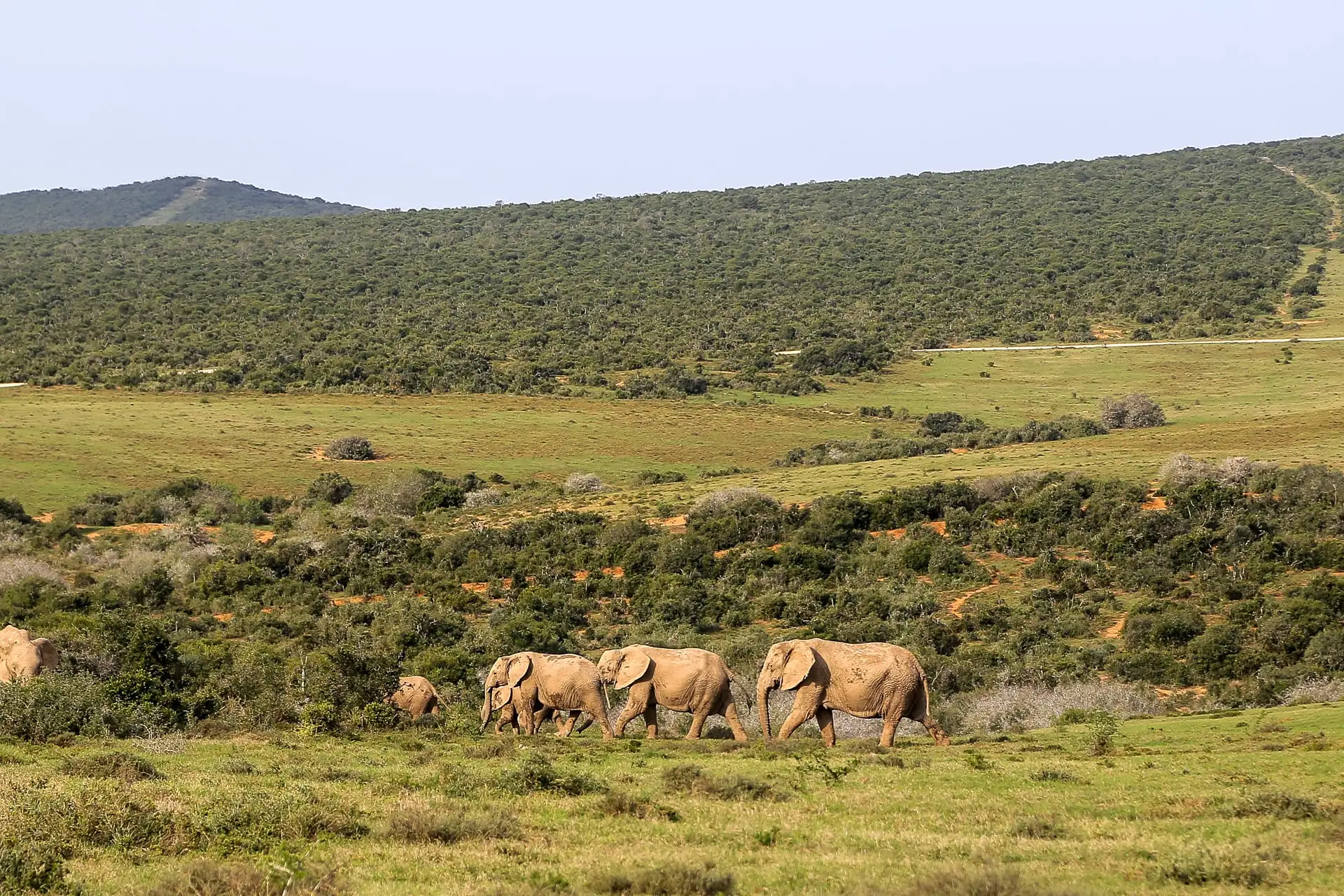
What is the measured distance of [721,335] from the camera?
330ft

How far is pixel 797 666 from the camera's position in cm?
2044

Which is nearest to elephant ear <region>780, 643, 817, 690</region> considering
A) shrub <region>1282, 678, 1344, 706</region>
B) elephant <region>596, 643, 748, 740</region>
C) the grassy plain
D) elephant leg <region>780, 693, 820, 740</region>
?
elephant leg <region>780, 693, 820, 740</region>

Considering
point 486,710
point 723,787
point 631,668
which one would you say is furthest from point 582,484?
point 723,787

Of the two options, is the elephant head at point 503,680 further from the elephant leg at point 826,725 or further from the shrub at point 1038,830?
the shrub at point 1038,830

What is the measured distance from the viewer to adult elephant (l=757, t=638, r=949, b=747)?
2034cm

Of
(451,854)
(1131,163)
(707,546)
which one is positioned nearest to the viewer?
(451,854)

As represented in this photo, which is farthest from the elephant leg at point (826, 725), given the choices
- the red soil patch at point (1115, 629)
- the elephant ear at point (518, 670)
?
the red soil patch at point (1115, 629)

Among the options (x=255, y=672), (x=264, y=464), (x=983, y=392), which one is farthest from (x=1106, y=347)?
(x=255, y=672)

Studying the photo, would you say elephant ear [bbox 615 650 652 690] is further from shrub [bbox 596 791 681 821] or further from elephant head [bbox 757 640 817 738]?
shrub [bbox 596 791 681 821]

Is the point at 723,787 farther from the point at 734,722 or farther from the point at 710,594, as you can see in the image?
the point at 710,594

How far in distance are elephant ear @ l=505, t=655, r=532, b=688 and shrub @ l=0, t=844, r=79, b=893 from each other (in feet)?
43.1

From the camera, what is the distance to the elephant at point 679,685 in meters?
21.8

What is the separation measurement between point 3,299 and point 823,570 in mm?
89601

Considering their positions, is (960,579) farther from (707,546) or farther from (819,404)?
(819,404)
